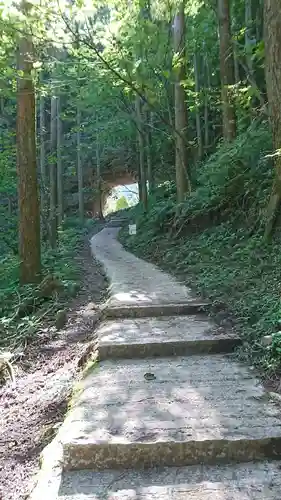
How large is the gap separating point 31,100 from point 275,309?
19.6ft

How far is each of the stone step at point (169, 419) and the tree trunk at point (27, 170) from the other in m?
4.86

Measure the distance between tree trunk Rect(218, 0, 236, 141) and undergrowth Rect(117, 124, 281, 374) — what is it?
0.89m

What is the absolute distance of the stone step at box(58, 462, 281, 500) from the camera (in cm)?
253

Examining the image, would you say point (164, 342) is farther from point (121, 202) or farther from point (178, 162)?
point (121, 202)

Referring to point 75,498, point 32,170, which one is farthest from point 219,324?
point 32,170

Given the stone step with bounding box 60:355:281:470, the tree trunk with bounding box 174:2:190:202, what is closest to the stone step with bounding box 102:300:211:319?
the stone step with bounding box 60:355:281:470

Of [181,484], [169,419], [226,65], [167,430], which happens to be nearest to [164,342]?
[169,419]

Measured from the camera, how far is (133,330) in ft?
18.0

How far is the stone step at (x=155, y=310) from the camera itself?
20.4ft

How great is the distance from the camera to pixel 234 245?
940cm

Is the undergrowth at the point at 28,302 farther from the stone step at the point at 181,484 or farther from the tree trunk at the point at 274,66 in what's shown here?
the tree trunk at the point at 274,66

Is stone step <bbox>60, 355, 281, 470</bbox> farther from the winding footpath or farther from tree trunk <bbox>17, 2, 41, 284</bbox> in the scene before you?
tree trunk <bbox>17, 2, 41, 284</bbox>

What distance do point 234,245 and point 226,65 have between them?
589 cm

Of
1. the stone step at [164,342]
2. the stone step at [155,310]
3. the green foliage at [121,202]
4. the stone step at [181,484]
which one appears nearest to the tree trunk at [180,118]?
the stone step at [155,310]
